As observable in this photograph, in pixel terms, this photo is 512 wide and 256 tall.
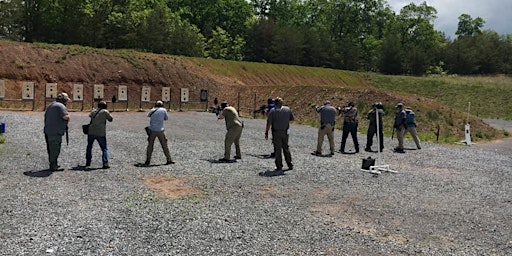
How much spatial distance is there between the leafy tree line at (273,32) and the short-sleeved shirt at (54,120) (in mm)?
45229

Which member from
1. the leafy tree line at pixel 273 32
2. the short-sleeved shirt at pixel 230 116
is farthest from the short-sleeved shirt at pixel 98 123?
the leafy tree line at pixel 273 32

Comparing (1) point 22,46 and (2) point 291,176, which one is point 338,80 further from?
(2) point 291,176

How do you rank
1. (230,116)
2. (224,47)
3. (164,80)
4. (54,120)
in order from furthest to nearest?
(224,47), (164,80), (230,116), (54,120)

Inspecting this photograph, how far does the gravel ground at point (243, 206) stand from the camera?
22.7 feet

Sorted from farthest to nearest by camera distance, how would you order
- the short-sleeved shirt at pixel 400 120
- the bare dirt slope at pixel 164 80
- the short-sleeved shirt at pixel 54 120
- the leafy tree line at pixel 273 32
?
the leafy tree line at pixel 273 32
the bare dirt slope at pixel 164 80
the short-sleeved shirt at pixel 400 120
the short-sleeved shirt at pixel 54 120

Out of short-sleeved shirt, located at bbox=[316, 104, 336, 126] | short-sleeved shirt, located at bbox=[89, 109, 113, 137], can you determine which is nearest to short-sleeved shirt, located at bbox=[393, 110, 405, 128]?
short-sleeved shirt, located at bbox=[316, 104, 336, 126]

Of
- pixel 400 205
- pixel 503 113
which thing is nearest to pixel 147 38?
pixel 503 113

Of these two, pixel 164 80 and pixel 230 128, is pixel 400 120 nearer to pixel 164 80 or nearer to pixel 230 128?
pixel 230 128

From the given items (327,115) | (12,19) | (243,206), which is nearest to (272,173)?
(243,206)

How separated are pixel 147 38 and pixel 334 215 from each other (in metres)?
49.8

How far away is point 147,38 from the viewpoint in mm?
55219

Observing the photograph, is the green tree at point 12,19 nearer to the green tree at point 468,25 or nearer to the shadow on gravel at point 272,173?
the shadow on gravel at point 272,173

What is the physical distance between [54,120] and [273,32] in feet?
204

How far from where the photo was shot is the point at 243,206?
909cm
